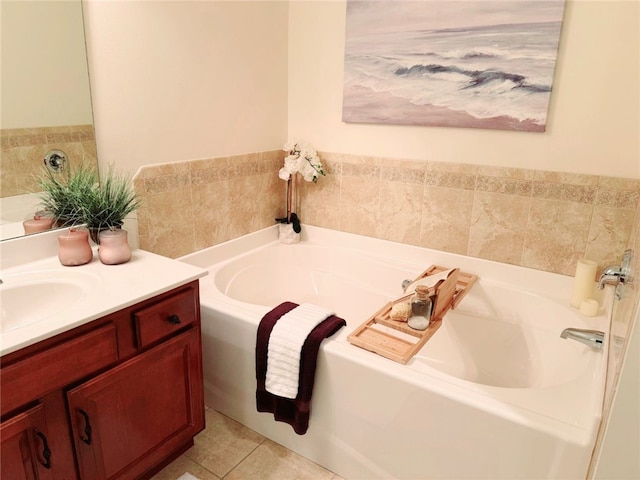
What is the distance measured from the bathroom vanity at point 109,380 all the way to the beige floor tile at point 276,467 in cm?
25

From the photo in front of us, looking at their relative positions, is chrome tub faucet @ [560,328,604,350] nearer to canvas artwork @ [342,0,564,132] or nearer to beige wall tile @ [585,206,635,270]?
beige wall tile @ [585,206,635,270]

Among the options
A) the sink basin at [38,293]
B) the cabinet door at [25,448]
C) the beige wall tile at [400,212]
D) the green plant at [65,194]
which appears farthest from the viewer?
the beige wall tile at [400,212]

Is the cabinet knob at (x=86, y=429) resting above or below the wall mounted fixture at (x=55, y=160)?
below

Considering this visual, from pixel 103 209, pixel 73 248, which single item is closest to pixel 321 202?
pixel 103 209

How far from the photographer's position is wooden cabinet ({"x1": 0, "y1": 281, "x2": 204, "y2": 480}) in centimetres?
121

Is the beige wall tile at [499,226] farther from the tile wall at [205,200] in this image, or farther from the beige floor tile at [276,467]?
the beige floor tile at [276,467]

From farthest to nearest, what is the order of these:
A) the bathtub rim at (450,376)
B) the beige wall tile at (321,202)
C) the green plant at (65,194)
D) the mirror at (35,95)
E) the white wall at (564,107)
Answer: the beige wall tile at (321,202), the white wall at (564,107), the green plant at (65,194), the mirror at (35,95), the bathtub rim at (450,376)

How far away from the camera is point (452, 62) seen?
2225 millimetres

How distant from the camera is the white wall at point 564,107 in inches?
74.9

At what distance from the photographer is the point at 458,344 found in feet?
7.38

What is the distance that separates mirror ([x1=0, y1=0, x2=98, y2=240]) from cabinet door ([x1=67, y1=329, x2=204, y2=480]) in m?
0.69

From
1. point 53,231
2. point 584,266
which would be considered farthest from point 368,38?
point 53,231

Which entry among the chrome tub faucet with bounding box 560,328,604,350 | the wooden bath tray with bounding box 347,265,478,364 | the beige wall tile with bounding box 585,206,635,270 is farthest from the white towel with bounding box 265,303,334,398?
the beige wall tile with bounding box 585,206,635,270

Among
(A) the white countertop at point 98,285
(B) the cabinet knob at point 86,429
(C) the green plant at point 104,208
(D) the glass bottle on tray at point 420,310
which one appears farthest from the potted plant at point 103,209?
(D) the glass bottle on tray at point 420,310
